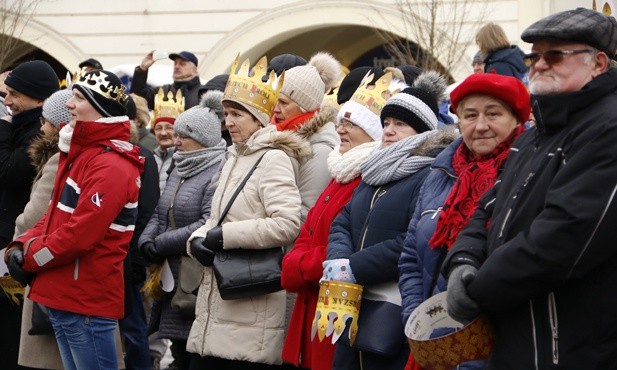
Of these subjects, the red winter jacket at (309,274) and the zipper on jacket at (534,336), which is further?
the red winter jacket at (309,274)

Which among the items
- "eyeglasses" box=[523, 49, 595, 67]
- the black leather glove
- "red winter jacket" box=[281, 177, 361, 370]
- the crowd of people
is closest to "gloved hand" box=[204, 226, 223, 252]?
the crowd of people

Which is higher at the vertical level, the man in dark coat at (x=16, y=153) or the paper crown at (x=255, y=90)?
the paper crown at (x=255, y=90)

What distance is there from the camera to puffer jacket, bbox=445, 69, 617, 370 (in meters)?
3.72

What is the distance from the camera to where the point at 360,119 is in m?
6.39

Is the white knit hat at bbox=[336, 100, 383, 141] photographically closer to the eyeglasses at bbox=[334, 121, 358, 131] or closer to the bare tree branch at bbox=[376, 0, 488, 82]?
the eyeglasses at bbox=[334, 121, 358, 131]

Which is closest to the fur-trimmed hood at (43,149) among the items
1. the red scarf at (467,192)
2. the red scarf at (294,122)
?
the red scarf at (294,122)

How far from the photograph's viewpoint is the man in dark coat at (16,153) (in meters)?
7.98

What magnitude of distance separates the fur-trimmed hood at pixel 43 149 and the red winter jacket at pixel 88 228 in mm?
686

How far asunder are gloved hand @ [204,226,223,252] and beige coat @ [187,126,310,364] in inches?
1.6

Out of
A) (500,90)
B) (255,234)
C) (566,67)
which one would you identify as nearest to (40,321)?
(255,234)

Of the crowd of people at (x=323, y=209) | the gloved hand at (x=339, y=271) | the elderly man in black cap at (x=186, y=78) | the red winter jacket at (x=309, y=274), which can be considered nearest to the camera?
the crowd of people at (x=323, y=209)

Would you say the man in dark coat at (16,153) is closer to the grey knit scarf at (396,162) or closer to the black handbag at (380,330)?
the grey knit scarf at (396,162)

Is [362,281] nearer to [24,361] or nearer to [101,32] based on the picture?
[24,361]

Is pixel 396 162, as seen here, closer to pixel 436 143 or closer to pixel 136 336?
pixel 436 143
